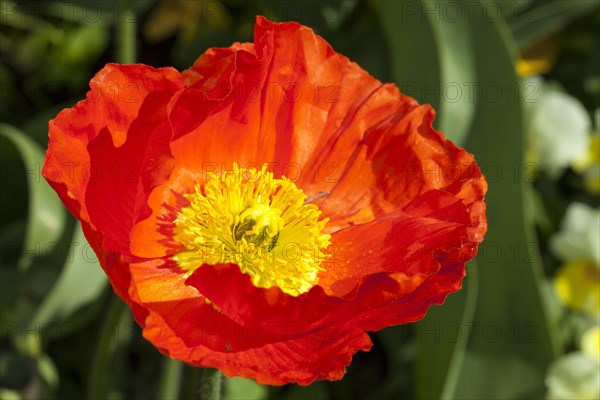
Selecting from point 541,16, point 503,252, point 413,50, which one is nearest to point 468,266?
point 503,252

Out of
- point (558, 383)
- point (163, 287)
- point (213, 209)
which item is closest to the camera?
point (163, 287)

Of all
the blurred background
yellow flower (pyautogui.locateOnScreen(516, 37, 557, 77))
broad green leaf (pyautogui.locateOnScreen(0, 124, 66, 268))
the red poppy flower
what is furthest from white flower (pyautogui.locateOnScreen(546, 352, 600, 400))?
broad green leaf (pyautogui.locateOnScreen(0, 124, 66, 268))

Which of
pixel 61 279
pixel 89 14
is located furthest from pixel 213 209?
pixel 89 14

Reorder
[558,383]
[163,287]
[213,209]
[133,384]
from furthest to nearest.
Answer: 1. [133,384]
2. [558,383]
3. [213,209]
4. [163,287]

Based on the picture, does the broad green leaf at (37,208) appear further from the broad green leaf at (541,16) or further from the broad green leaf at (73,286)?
the broad green leaf at (541,16)

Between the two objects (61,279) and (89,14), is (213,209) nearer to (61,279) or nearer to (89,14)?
(61,279)

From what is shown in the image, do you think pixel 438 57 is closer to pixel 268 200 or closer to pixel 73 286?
pixel 268 200
